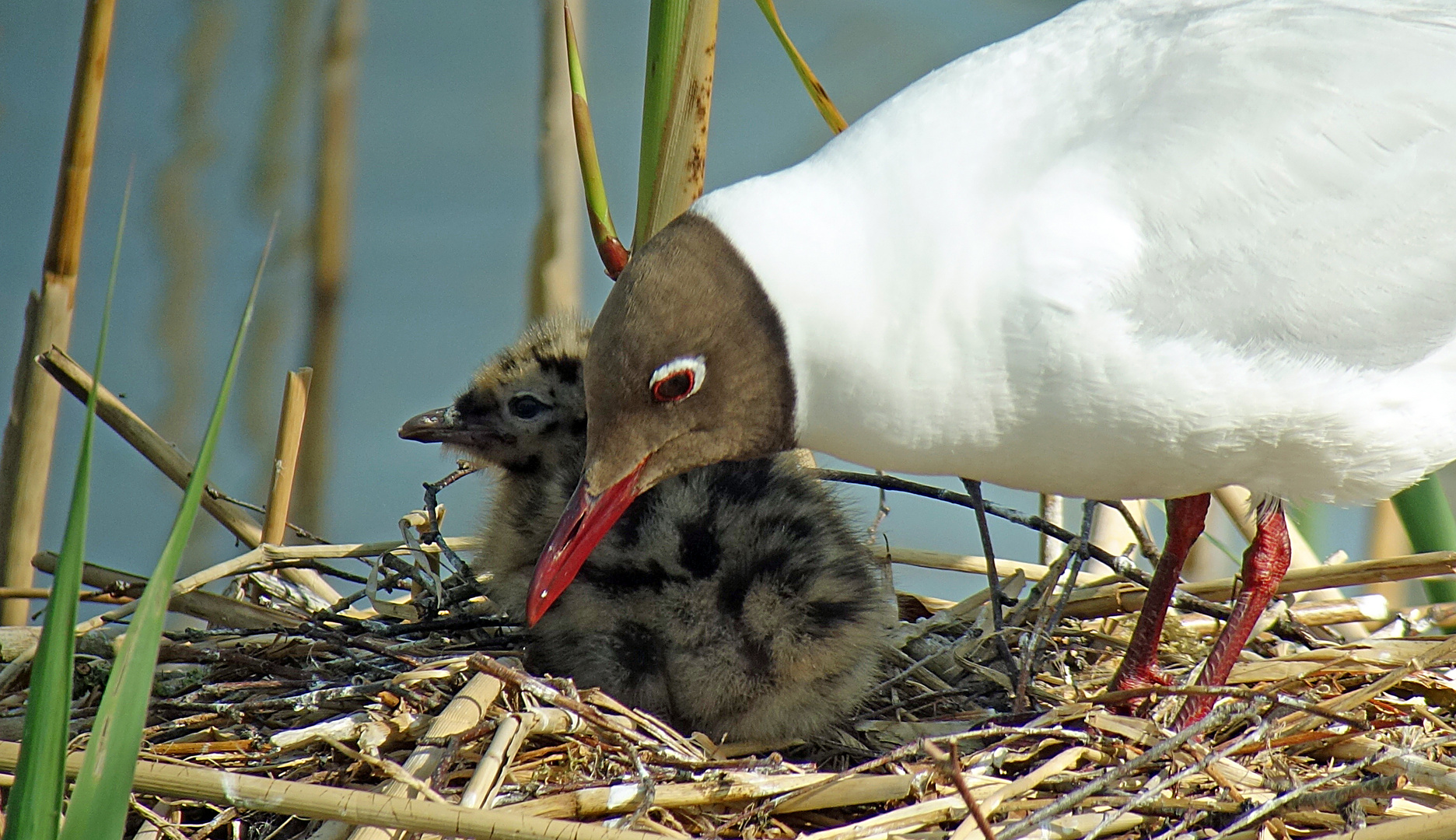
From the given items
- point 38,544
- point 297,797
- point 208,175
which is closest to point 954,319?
point 297,797

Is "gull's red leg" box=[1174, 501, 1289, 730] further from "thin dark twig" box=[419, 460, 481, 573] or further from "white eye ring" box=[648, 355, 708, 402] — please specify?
"thin dark twig" box=[419, 460, 481, 573]

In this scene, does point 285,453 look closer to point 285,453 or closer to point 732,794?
point 285,453

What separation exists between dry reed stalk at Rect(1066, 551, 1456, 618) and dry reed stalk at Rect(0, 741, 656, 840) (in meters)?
1.14

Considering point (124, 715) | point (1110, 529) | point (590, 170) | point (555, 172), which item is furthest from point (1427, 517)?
point (124, 715)

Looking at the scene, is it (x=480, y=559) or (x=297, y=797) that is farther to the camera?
(x=480, y=559)

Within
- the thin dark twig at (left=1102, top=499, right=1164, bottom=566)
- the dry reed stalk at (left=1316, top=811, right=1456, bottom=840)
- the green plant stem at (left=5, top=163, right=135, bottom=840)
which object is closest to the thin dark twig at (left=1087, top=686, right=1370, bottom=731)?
the dry reed stalk at (left=1316, top=811, right=1456, bottom=840)

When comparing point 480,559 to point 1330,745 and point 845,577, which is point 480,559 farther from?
point 1330,745

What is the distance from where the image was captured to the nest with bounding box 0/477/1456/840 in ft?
5.27

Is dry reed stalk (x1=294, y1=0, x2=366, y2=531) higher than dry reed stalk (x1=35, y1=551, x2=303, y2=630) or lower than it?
higher

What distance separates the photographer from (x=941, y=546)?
353 cm

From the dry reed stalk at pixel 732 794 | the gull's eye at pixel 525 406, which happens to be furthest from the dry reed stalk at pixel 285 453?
the dry reed stalk at pixel 732 794

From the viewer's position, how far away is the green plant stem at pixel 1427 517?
2.35 metres

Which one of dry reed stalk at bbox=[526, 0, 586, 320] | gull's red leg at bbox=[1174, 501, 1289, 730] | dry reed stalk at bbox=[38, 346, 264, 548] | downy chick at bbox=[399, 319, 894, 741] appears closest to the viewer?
downy chick at bbox=[399, 319, 894, 741]

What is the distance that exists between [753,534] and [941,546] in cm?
160
